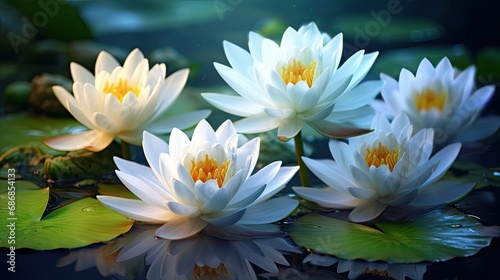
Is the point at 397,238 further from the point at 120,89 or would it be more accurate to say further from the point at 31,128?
the point at 31,128

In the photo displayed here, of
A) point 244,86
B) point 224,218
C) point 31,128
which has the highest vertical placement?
point 244,86

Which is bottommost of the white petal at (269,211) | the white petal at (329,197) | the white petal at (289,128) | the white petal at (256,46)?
the white petal at (269,211)

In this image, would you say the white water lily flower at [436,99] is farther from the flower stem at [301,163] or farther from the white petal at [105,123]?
the white petal at [105,123]

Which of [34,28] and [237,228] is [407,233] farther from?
[34,28]
